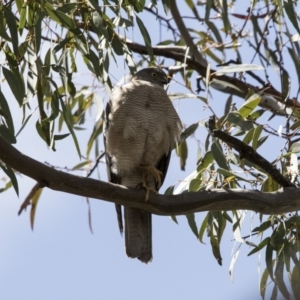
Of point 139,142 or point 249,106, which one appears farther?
point 139,142

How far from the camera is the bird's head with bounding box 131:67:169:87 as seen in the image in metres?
4.91

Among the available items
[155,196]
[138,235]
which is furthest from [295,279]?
[138,235]

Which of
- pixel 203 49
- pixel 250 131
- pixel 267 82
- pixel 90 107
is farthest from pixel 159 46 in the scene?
pixel 250 131

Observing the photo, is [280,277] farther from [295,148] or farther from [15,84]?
[15,84]

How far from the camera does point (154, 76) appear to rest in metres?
4.95

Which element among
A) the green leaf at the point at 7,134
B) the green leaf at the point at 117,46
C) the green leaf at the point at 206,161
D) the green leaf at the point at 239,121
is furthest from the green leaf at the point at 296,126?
the green leaf at the point at 7,134

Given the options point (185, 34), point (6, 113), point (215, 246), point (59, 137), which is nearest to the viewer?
point (6, 113)

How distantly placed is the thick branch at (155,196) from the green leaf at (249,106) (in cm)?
59

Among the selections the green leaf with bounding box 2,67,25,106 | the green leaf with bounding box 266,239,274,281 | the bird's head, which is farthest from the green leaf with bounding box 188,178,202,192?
the bird's head

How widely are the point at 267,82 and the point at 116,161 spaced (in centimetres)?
100

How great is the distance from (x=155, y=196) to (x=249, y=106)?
0.86 meters

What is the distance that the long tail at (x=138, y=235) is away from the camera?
4.25 metres

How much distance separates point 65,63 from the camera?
3740 mm

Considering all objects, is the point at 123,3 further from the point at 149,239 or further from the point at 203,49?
the point at 203,49
